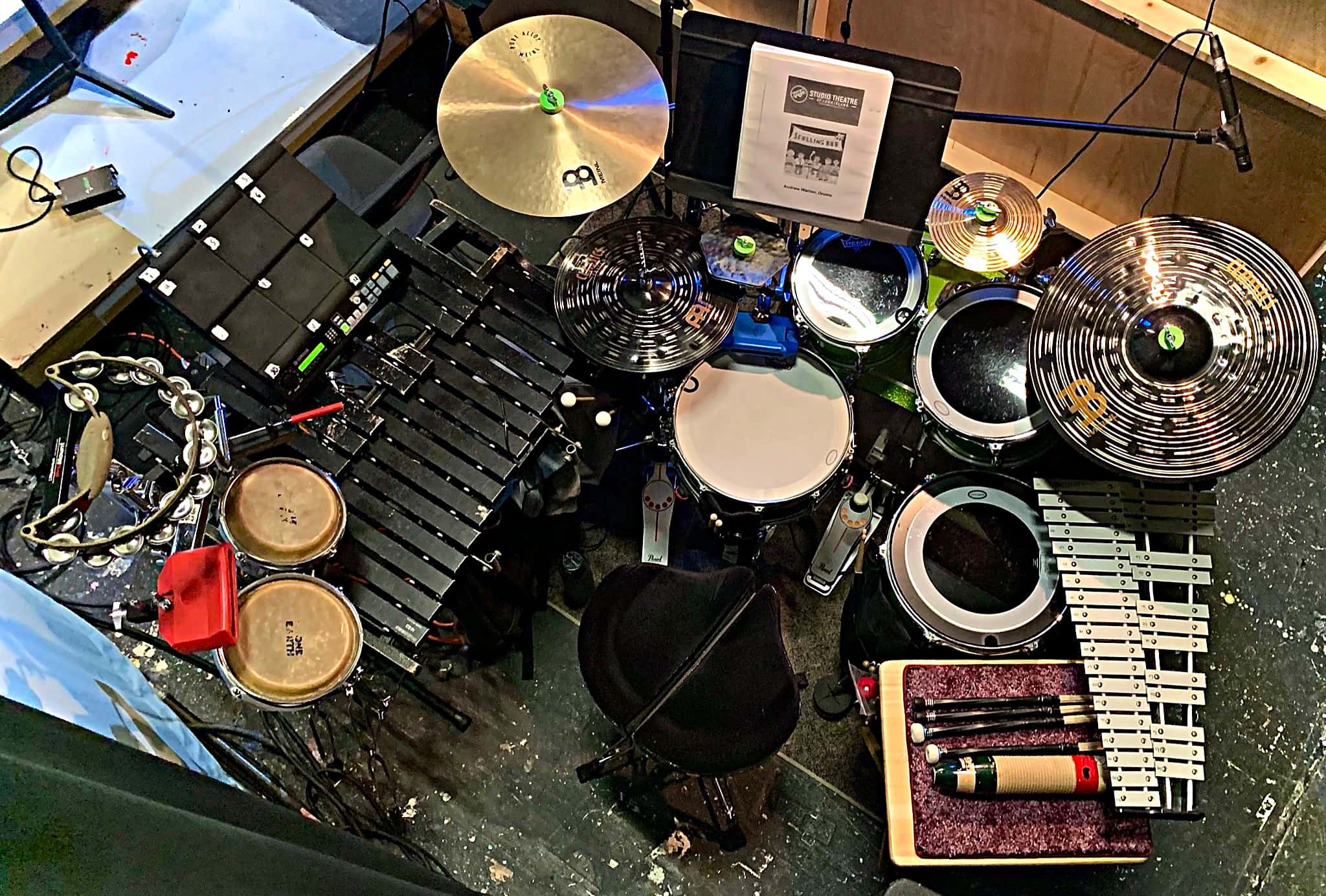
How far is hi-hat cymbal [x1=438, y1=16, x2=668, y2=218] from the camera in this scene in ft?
7.97

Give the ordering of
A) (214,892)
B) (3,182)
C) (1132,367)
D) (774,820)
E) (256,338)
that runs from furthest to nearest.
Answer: (3,182), (774,820), (256,338), (1132,367), (214,892)

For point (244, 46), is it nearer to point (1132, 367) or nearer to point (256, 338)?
point (256, 338)

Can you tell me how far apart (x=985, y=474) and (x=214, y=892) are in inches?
79.5

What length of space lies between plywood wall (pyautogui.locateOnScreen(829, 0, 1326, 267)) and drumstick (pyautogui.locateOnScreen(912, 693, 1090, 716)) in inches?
53.3

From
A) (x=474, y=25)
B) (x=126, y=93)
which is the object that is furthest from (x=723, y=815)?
(x=126, y=93)

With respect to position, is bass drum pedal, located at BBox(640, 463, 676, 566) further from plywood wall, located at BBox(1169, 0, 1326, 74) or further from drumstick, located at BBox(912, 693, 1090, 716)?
plywood wall, located at BBox(1169, 0, 1326, 74)

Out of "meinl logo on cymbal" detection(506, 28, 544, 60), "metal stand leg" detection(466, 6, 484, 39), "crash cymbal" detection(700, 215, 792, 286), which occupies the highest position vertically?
"meinl logo on cymbal" detection(506, 28, 544, 60)

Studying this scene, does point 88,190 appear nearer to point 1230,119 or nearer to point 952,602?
point 952,602

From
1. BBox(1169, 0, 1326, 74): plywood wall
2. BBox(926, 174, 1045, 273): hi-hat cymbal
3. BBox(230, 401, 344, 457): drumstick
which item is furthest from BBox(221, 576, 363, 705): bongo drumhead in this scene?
BBox(1169, 0, 1326, 74): plywood wall

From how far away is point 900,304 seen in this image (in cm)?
267

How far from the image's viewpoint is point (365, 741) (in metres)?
2.86

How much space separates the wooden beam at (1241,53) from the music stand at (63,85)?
9.36 ft

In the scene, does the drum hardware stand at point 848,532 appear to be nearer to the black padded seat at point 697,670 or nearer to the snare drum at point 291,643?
the black padded seat at point 697,670

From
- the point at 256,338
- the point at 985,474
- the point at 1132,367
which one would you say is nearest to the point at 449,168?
the point at 256,338
